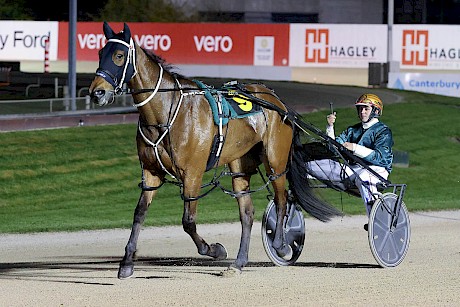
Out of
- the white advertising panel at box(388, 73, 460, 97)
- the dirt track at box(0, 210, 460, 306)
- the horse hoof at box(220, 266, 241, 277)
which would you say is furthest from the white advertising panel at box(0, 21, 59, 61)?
the horse hoof at box(220, 266, 241, 277)

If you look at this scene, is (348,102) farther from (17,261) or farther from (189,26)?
(17,261)

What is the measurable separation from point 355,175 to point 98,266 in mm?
2436

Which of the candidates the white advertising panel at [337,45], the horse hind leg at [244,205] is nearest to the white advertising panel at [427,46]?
the white advertising panel at [337,45]

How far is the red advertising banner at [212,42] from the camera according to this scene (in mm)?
42344

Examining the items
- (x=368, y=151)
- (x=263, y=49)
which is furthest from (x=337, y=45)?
(x=368, y=151)

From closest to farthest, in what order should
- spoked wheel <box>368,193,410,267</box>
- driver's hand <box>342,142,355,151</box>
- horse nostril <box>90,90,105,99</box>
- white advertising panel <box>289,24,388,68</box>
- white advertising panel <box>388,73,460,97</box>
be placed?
horse nostril <box>90,90,105,99</box> → spoked wheel <box>368,193,410,267</box> → driver's hand <box>342,142,355,151</box> → white advertising panel <box>388,73,460,97</box> → white advertising panel <box>289,24,388,68</box>

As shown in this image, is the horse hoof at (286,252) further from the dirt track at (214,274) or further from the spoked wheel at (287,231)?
the dirt track at (214,274)

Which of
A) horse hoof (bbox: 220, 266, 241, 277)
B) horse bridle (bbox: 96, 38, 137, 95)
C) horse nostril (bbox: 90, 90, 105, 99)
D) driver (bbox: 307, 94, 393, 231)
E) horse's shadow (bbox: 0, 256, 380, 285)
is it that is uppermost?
horse bridle (bbox: 96, 38, 137, 95)

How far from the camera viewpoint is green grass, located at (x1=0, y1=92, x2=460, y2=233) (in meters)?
15.9

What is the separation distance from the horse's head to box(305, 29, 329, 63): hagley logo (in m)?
32.7

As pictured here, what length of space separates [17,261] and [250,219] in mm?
2272

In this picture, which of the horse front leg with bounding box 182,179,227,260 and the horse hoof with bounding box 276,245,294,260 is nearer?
the horse front leg with bounding box 182,179,227,260

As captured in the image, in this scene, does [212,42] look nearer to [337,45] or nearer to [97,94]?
[337,45]

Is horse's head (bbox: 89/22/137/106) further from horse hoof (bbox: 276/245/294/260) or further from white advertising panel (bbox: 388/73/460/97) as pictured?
white advertising panel (bbox: 388/73/460/97)
